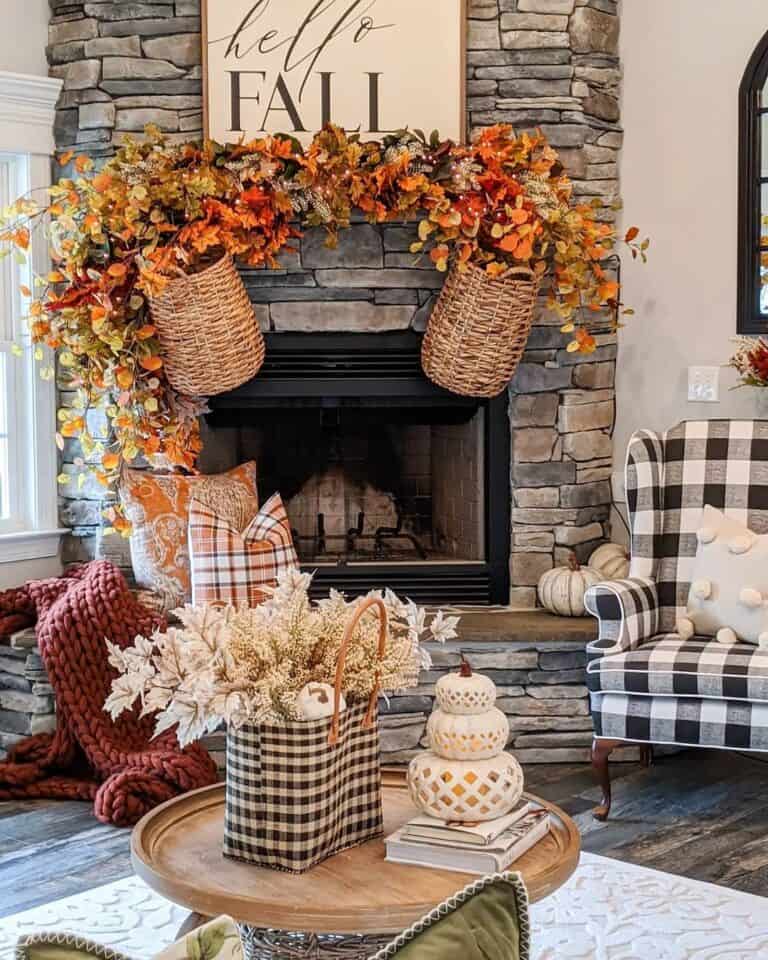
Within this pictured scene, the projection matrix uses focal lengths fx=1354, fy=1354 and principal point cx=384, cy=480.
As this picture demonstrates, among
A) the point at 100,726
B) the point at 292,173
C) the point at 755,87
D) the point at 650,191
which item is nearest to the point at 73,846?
the point at 100,726

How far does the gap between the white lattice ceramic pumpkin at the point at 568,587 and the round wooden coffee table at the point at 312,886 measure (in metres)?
1.98

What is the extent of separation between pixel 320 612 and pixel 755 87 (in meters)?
2.88

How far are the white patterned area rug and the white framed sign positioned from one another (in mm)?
2416

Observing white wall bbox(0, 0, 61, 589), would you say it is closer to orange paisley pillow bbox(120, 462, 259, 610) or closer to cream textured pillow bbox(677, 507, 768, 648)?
orange paisley pillow bbox(120, 462, 259, 610)

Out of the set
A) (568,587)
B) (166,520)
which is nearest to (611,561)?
(568,587)

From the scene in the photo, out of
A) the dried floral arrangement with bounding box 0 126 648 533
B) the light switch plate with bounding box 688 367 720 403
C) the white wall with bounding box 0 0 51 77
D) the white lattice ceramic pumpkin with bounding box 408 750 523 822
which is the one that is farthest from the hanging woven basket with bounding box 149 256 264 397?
the white lattice ceramic pumpkin with bounding box 408 750 523 822

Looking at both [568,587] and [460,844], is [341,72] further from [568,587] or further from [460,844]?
[460,844]

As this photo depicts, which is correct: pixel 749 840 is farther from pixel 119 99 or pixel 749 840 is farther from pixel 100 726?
pixel 119 99

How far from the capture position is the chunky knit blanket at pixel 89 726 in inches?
152

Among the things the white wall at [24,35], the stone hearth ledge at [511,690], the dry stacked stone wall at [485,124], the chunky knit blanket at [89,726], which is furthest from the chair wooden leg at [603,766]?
the white wall at [24,35]

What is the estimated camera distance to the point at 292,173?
4105 mm

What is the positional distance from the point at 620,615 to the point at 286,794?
1878 millimetres

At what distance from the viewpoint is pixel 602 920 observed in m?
2.98

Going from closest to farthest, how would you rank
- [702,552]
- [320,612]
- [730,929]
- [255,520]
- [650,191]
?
[320,612] → [730,929] → [702,552] → [255,520] → [650,191]
